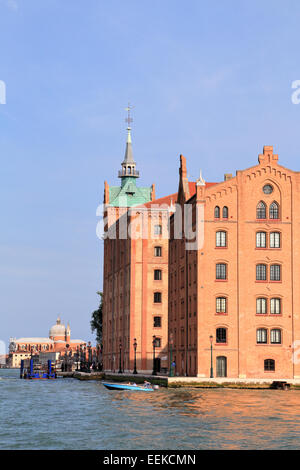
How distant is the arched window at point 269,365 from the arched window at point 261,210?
1537 centimetres

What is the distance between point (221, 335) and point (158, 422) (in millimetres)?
37633

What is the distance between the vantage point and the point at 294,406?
55.2 m

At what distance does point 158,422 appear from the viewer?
4416 centimetres

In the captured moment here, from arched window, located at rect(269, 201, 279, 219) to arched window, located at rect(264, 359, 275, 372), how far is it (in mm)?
15405

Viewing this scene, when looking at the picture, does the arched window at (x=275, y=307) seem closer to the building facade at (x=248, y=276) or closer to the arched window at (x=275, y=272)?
the building facade at (x=248, y=276)

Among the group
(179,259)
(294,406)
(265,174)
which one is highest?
(265,174)

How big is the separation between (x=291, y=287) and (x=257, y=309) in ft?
14.4

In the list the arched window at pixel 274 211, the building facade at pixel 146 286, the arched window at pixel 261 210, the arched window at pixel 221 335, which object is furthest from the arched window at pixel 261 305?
the building facade at pixel 146 286

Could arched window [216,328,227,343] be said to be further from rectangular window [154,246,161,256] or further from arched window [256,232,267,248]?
rectangular window [154,246,161,256]

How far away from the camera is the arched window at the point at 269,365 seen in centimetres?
8088
